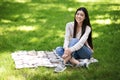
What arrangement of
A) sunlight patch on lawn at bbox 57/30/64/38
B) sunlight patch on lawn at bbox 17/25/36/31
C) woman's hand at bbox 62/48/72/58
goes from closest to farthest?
→ woman's hand at bbox 62/48/72/58 < sunlight patch on lawn at bbox 57/30/64/38 < sunlight patch on lawn at bbox 17/25/36/31

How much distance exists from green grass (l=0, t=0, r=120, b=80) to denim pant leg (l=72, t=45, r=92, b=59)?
1.03ft

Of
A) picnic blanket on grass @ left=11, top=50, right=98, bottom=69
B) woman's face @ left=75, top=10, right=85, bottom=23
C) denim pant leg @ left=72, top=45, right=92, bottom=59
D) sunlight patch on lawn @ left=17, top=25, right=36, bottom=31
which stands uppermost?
woman's face @ left=75, top=10, right=85, bottom=23

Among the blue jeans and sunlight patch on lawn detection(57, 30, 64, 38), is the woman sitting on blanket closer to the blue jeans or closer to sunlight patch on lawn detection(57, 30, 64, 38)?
the blue jeans

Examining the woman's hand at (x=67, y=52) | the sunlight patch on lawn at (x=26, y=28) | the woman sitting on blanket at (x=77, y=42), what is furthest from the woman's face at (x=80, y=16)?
the sunlight patch on lawn at (x=26, y=28)

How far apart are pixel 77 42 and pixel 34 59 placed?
130 cm

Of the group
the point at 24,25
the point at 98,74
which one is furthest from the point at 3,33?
the point at 98,74

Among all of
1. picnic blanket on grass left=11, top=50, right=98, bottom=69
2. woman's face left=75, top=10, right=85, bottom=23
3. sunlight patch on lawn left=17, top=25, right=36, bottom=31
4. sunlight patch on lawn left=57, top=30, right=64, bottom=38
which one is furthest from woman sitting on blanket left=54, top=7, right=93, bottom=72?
sunlight patch on lawn left=17, top=25, right=36, bottom=31

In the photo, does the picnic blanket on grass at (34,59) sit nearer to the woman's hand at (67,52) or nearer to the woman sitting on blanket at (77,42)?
the woman sitting on blanket at (77,42)

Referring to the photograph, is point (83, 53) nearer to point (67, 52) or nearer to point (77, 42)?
point (77, 42)

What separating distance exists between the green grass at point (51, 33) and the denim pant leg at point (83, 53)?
314 mm

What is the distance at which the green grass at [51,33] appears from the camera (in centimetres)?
782

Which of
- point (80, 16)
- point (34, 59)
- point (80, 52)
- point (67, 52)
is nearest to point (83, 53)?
point (80, 52)

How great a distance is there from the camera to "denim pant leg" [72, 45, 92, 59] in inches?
333

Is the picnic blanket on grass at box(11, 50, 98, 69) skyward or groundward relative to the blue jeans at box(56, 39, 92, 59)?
groundward
